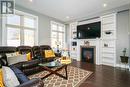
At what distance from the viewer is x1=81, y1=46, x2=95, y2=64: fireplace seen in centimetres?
609

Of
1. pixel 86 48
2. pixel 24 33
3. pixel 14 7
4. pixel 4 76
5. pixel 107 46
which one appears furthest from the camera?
pixel 86 48

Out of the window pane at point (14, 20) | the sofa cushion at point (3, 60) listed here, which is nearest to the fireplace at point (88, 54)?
the window pane at point (14, 20)

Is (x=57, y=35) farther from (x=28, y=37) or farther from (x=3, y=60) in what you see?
(x=3, y=60)

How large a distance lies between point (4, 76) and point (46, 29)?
4989 millimetres

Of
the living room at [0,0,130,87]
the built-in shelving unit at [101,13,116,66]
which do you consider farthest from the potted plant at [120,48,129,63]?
the built-in shelving unit at [101,13,116,66]

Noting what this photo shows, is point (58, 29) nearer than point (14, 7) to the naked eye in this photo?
No

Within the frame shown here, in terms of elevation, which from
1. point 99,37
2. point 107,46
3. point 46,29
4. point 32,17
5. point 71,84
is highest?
point 32,17

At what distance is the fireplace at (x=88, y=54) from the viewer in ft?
20.0

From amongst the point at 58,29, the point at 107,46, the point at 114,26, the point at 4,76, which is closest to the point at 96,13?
the point at 114,26

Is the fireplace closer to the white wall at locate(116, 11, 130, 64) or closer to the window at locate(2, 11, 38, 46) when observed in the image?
the white wall at locate(116, 11, 130, 64)

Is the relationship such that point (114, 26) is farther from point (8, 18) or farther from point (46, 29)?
point (8, 18)

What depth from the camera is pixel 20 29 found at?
4992mm

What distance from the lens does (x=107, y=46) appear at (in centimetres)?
555

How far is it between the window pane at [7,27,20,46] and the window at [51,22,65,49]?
2.47 m
